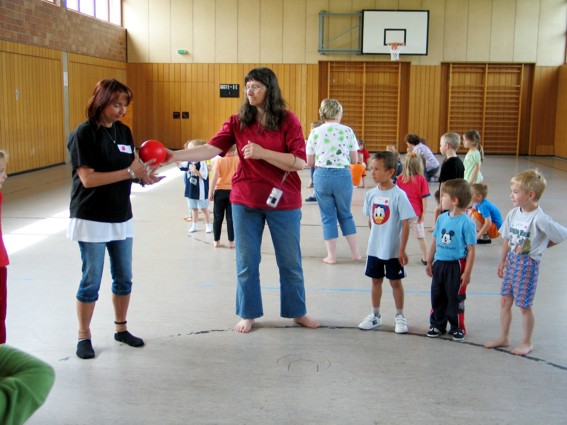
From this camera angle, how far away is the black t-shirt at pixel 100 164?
12.2 feet

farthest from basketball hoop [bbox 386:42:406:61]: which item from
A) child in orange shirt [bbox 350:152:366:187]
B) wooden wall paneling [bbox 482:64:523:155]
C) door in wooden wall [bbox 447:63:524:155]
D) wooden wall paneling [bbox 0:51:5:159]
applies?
wooden wall paneling [bbox 0:51:5:159]

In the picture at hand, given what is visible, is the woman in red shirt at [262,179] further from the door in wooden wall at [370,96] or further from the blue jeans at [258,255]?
the door in wooden wall at [370,96]

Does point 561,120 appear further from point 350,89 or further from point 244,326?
point 244,326

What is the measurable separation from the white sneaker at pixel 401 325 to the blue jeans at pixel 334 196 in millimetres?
2088

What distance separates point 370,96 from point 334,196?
15.0 metres

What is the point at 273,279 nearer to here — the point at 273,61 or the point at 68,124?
the point at 68,124

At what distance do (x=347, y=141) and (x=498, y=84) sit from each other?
615 inches

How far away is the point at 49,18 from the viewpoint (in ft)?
49.5

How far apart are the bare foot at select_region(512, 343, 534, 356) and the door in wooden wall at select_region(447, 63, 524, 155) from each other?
1730cm

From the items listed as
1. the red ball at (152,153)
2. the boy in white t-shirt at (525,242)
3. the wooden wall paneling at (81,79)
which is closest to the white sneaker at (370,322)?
the boy in white t-shirt at (525,242)

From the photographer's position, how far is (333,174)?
250 inches

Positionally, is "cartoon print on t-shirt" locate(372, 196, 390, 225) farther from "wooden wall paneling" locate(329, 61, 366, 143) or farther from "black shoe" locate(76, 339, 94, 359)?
"wooden wall paneling" locate(329, 61, 366, 143)

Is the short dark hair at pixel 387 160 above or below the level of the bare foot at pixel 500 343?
above

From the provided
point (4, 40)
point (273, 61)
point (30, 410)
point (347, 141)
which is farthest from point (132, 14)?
point (30, 410)
